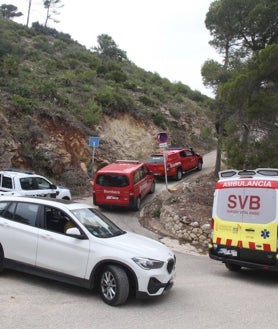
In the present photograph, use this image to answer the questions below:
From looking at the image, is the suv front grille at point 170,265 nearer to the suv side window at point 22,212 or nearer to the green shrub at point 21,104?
the suv side window at point 22,212

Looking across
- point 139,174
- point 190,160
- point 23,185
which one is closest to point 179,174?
point 190,160

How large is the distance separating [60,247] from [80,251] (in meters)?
0.41

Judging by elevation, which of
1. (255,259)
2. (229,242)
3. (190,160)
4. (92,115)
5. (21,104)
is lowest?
(255,259)

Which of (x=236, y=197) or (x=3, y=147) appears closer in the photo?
(x=236, y=197)

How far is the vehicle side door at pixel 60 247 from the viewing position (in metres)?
7.54

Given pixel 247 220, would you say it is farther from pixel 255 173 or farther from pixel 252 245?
pixel 255 173

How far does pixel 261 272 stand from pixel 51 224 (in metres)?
6.12

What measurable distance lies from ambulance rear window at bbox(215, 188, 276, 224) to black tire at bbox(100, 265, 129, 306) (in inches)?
156

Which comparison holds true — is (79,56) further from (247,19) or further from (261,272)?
(261,272)

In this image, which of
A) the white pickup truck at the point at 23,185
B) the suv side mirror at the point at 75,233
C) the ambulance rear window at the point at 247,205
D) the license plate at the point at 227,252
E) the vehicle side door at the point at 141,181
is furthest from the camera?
the vehicle side door at the point at 141,181

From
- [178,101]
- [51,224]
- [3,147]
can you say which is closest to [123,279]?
[51,224]

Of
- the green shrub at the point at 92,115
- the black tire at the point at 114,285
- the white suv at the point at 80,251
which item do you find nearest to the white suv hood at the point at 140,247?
the white suv at the point at 80,251

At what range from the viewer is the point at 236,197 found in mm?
10375

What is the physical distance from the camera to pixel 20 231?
26.8ft
